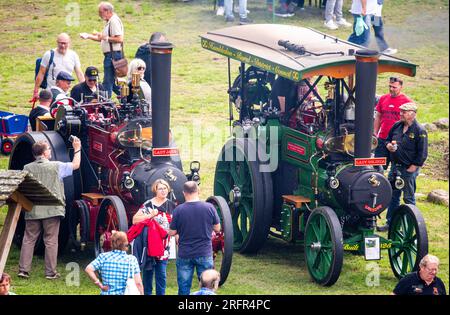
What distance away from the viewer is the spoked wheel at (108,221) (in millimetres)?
13703

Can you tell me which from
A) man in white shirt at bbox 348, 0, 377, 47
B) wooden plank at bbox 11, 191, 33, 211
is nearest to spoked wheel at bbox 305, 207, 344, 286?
wooden plank at bbox 11, 191, 33, 211

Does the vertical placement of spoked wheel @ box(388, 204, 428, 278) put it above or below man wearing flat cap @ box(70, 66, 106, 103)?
below

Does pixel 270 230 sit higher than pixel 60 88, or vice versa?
pixel 60 88

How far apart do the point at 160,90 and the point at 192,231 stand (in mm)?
1698

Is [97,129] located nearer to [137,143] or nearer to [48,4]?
[137,143]

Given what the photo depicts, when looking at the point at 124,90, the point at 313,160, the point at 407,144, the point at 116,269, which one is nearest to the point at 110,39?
the point at 124,90

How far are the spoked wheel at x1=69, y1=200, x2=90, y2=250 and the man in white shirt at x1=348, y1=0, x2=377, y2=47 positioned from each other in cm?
725

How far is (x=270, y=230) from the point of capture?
15.5 metres

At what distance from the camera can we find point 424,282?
12.6 m

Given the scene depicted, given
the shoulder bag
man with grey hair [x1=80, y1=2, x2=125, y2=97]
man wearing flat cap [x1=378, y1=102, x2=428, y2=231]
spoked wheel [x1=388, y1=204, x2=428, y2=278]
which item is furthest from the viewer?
man with grey hair [x1=80, y1=2, x2=125, y2=97]

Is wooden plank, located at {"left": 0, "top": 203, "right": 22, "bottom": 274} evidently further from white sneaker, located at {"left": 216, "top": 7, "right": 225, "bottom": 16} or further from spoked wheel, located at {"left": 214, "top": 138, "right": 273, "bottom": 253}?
white sneaker, located at {"left": 216, "top": 7, "right": 225, "bottom": 16}

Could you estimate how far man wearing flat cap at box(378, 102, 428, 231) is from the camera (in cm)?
1509
